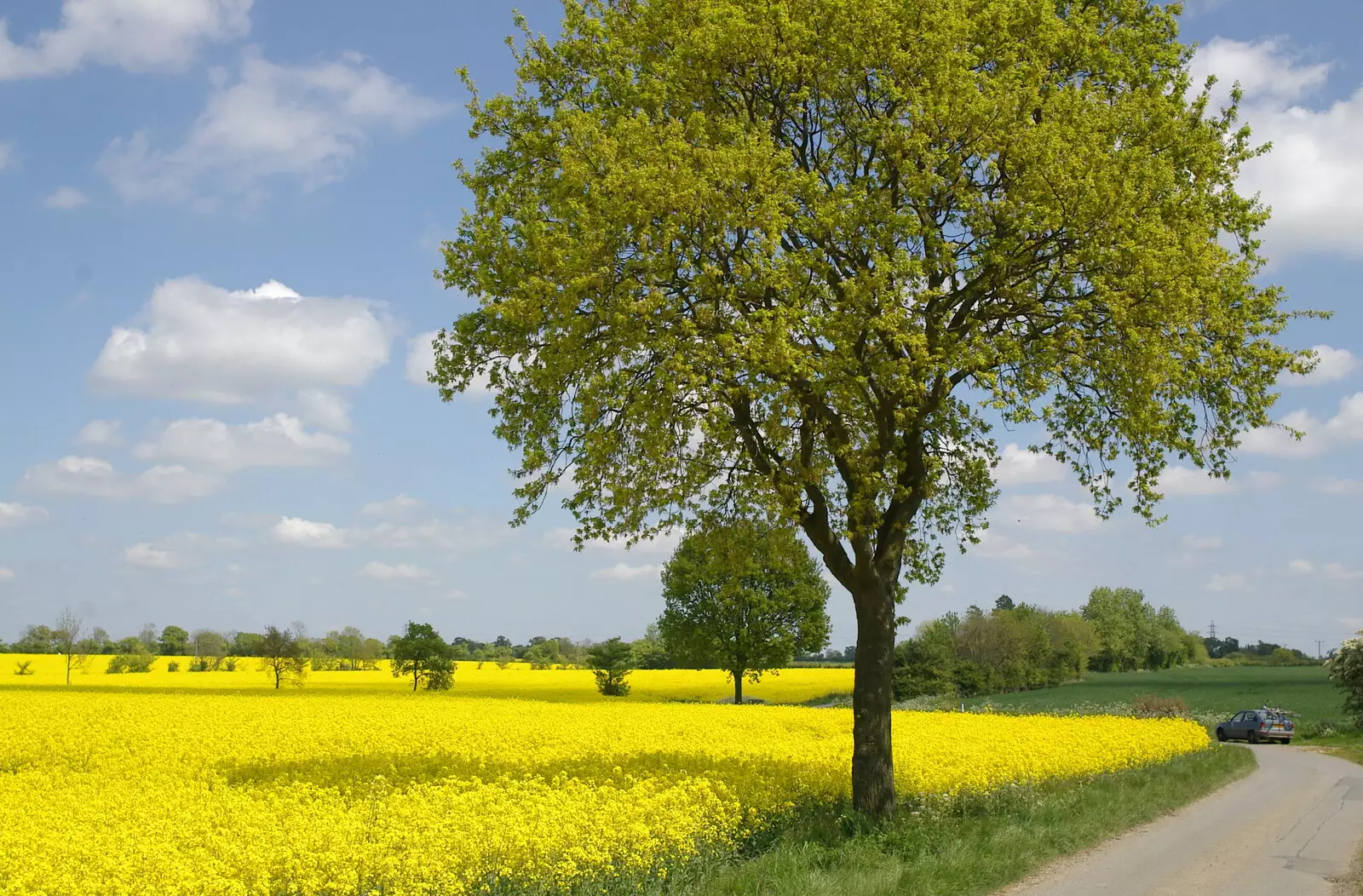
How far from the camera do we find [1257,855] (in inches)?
570

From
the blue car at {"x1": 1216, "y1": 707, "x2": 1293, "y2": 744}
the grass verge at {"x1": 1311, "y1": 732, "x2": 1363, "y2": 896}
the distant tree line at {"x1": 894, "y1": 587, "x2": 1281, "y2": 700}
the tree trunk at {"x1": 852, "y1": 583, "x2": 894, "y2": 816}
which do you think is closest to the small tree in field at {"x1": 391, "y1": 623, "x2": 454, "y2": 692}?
the distant tree line at {"x1": 894, "y1": 587, "x2": 1281, "y2": 700}

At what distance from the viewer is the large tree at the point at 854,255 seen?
1298 cm

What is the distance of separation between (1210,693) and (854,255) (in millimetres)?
77625

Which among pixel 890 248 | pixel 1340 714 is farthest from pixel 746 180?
pixel 1340 714

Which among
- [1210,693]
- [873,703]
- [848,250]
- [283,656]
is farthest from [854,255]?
[1210,693]

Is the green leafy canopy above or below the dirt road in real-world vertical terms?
above

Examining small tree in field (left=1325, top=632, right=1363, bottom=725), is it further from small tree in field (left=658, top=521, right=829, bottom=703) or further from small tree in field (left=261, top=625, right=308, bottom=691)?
small tree in field (left=261, top=625, right=308, bottom=691)

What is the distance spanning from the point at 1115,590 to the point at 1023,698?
113763 mm

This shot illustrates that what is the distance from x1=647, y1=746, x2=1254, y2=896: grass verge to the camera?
10391mm

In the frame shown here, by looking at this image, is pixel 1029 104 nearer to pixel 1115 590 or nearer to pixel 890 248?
pixel 890 248

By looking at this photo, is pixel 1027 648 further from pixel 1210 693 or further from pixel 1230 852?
pixel 1230 852

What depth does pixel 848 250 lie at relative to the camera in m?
14.1

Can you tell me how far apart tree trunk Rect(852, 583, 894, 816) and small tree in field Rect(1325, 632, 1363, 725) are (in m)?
40.9

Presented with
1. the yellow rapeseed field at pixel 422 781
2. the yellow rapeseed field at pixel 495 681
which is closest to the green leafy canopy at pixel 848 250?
the yellow rapeseed field at pixel 422 781
